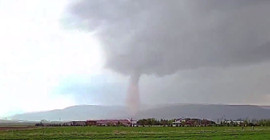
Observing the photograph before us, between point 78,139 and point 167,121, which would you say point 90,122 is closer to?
point 167,121

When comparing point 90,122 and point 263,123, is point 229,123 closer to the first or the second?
point 263,123

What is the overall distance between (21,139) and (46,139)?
3.34 metres

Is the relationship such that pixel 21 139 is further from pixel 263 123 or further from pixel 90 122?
pixel 263 123

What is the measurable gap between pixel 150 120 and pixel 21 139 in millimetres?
122157

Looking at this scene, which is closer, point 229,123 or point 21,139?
point 21,139

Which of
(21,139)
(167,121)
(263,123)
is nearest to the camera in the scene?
(21,139)

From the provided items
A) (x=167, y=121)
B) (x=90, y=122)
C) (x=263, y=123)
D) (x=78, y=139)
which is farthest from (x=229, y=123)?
(x=78, y=139)

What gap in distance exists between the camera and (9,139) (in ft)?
158

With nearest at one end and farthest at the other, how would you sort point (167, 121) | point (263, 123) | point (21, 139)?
point (21, 139)
point (263, 123)
point (167, 121)

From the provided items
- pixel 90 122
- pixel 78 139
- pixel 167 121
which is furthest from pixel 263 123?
pixel 78 139

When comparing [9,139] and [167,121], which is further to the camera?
[167,121]

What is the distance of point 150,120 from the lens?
547ft

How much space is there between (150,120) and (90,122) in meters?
28.6

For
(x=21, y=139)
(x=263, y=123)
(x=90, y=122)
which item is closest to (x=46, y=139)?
(x=21, y=139)
